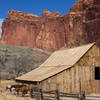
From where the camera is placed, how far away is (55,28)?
14038 centimetres

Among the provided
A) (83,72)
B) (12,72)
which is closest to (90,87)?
(83,72)

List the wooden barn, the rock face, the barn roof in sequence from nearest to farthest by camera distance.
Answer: the wooden barn, the barn roof, the rock face

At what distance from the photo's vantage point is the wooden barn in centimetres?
2101

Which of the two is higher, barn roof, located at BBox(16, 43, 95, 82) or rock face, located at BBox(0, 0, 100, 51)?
rock face, located at BBox(0, 0, 100, 51)

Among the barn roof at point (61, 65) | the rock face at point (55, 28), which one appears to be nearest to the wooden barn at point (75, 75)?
the barn roof at point (61, 65)

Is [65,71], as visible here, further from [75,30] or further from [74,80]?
[75,30]

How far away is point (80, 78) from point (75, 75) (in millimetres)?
798

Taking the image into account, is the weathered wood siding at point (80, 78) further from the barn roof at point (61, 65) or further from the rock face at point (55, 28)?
the rock face at point (55, 28)

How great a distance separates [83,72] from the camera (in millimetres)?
23359

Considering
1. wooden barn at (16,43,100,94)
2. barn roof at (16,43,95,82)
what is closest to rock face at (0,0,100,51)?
barn roof at (16,43,95,82)

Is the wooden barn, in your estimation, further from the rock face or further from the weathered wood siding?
the rock face

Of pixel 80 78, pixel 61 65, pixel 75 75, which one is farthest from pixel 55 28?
pixel 75 75

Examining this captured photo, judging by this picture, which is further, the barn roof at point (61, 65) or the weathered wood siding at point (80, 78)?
the barn roof at point (61, 65)

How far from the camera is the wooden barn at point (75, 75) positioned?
2101 cm
